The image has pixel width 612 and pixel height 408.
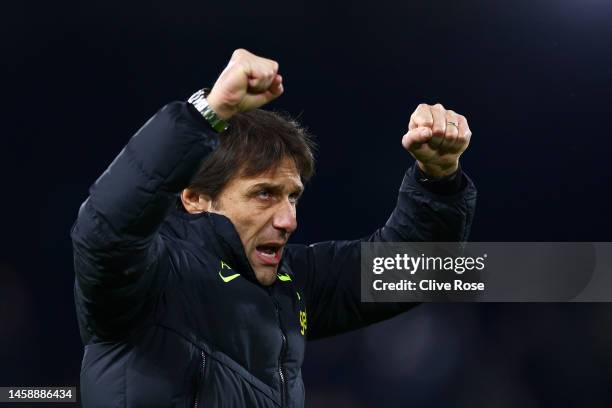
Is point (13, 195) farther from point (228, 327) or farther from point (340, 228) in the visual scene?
point (228, 327)

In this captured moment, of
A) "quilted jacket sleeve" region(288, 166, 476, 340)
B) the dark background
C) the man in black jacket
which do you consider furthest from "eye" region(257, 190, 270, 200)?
the dark background

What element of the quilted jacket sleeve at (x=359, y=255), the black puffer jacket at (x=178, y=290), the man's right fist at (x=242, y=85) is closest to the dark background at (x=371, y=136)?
the quilted jacket sleeve at (x=359, y=255)

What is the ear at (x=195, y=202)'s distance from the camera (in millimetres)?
1583

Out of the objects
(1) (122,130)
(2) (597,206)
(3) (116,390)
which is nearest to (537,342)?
(2) (597,206)

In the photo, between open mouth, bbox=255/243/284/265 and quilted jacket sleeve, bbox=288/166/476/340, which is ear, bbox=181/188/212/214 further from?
quilted jacket sleeve, bbox=288/166/476/340

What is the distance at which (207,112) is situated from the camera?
114 centimetres

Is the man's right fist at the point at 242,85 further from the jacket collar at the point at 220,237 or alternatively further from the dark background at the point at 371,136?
the dark background at the point at 371,136

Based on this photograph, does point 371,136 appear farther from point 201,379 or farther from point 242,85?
point 242,85

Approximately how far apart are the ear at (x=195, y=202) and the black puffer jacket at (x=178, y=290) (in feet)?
0.21

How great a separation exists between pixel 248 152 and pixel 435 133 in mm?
339

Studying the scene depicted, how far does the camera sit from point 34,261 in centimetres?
354

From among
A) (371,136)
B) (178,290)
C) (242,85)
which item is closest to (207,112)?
(242,85)

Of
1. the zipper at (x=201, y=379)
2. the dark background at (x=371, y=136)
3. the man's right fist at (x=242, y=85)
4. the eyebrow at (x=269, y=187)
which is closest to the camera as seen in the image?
the man's right fist at (x=242, y=85)

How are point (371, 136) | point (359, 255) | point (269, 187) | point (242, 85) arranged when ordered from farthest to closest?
point (371, 136) → point (359, 255) → point (269, 187) → point (242, 85)
